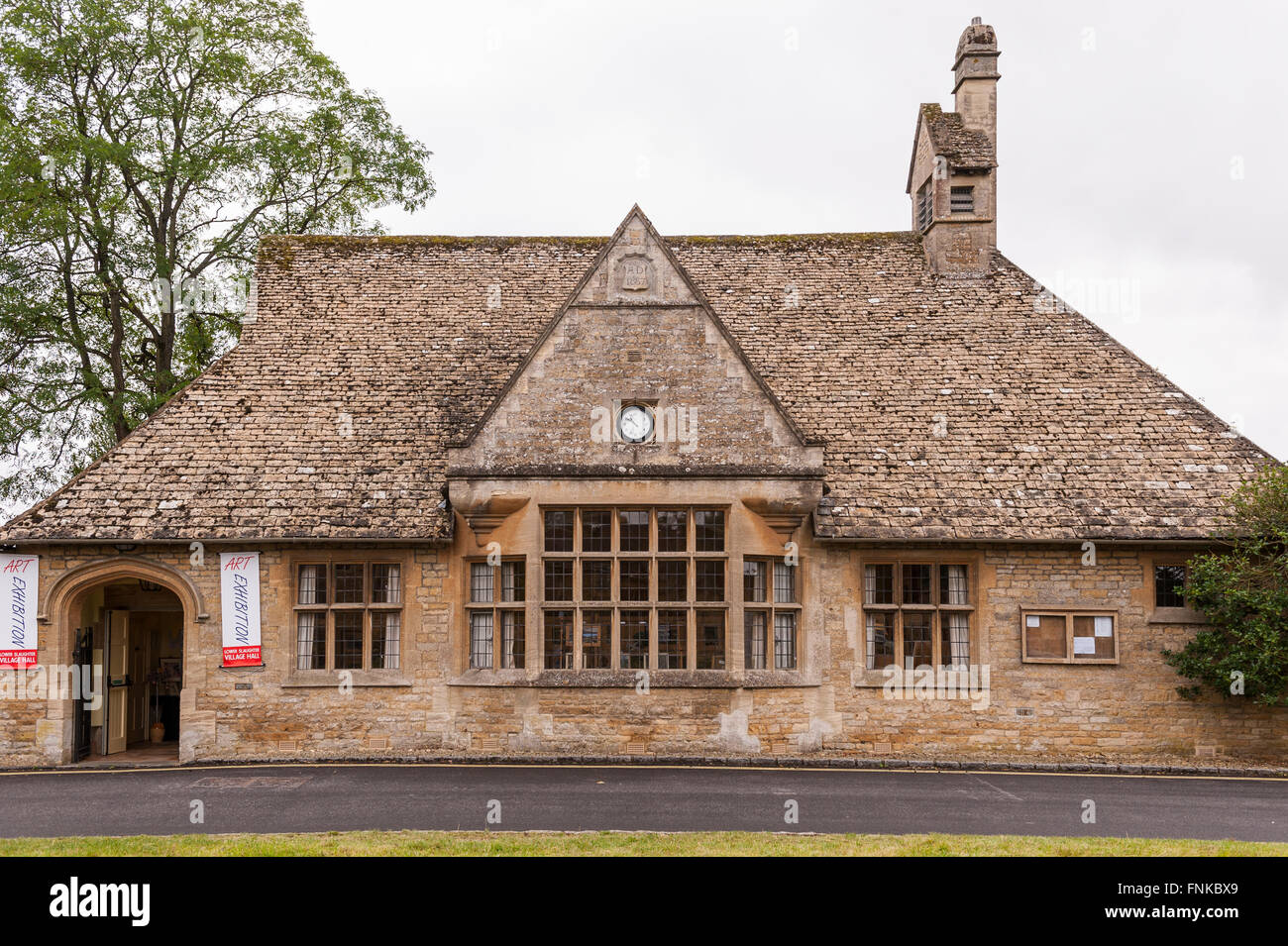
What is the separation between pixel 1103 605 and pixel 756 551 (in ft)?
18.4

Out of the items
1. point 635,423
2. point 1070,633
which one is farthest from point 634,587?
point 1070,633

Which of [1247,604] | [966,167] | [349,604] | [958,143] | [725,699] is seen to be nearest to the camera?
[1247,604]

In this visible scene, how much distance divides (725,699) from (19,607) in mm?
11134

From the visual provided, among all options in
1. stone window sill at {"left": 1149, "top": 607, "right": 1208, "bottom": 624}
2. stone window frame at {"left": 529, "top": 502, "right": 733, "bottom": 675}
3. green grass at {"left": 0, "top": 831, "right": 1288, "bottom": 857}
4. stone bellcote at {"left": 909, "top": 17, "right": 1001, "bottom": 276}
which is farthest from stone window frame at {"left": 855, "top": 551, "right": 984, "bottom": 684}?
stone bellcote at {"left": 909, "top": 17, "right": 1001, "bottom": 276}

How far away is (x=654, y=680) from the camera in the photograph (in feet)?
53.0

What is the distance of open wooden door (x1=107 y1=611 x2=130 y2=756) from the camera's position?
1767 cm

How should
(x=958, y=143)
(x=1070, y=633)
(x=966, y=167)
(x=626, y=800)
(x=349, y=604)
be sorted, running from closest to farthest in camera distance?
(x=626, y=800) < (x=1070, y=633) < (x=349, y=604) < (x=966, y=167) < (x=958, y=143)

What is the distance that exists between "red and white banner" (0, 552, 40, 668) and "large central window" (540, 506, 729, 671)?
7.99 meters

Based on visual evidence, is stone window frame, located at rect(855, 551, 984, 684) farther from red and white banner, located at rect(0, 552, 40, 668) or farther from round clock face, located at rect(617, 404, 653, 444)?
red and white banner, located at rect(0, 552, 40, 668)

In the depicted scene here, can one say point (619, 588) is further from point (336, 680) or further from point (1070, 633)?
point (1070, 633)

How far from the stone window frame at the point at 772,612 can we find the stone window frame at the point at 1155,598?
546 centimetres

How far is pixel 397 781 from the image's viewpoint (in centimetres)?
1402
